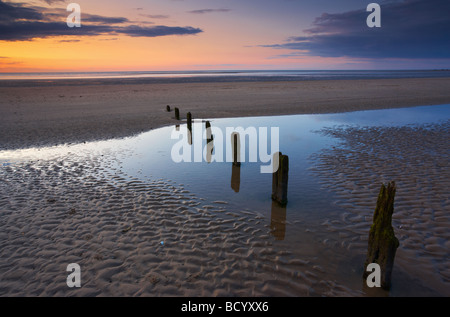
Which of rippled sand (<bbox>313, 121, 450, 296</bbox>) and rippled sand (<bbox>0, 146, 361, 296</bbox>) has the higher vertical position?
rippled sand (<bbox>313, 121, 450, 296</bbox>)

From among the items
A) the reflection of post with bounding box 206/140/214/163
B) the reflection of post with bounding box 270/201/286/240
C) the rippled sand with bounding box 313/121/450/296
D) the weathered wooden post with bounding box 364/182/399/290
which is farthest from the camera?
the reflection of post with bounding box 206/140/214/163

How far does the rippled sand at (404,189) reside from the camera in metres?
6.22

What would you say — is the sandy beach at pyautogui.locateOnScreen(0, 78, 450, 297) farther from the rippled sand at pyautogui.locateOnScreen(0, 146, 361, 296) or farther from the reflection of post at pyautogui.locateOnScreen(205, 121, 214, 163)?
the reflection of post at pyautogui.locateOnScreen(205, 121, 214, 163)

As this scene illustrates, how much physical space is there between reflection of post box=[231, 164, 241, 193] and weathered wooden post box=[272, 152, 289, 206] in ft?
5.45

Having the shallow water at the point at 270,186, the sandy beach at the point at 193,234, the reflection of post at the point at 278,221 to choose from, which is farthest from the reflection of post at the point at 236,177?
the reflection of post at the point at 278,221

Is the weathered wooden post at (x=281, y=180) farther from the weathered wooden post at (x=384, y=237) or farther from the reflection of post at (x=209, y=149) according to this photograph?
the reflection of post at (x=209, y=149)

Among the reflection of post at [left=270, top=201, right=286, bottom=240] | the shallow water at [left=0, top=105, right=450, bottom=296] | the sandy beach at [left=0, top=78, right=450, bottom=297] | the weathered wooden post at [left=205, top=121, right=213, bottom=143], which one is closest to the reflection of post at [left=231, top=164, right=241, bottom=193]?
the shallow water at [left=0, top=105, right=450, bottom=296]

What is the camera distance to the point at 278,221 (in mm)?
8008

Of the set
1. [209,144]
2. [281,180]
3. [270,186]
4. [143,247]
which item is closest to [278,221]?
[281,180]

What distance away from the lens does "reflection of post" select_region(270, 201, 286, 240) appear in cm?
738

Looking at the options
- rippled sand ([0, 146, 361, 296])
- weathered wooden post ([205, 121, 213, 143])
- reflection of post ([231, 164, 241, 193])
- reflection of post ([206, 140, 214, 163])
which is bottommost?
rippled sand ([0, 146, 361, 296])

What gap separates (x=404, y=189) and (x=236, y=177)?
581 cm

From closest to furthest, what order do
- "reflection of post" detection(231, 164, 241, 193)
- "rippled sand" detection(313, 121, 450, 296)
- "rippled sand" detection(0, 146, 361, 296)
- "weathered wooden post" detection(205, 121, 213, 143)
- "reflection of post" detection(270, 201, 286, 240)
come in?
"rippled sand" detection(0, 146, 361, 296) < "rippled sand" detection(313, 121, 450, 296) < "reflection of post" detection(270, 201, 286, 240) < "reflection of post" detection(231, 164, 241, 193) < "weathered wooden post" detection(205, 121, 213, 143)
